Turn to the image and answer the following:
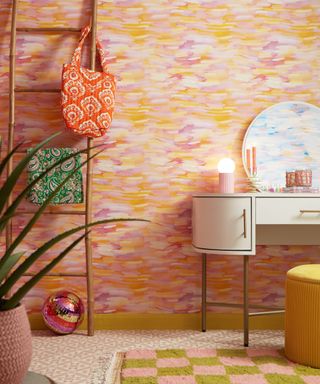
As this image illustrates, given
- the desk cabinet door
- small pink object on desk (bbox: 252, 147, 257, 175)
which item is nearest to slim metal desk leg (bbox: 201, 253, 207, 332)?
the desk cabinet door

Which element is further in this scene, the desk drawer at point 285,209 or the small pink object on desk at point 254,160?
the small pink object on desk at point 254,160

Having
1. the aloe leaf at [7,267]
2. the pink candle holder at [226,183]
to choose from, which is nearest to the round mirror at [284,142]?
the pink candle holder at [226,183]

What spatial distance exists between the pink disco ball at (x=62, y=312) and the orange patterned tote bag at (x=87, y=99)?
2.88 feet

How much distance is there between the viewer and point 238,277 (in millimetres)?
2854

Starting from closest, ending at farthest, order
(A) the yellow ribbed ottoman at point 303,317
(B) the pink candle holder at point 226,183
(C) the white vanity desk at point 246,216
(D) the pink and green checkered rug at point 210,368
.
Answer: (D) the pink and green checkered rug at point 210,368 → (A) the yellow ribbed ottoman at point 303,317 → (C) the white vanity desk at point 246,216 → (B) the pink candle holder at point 226,183

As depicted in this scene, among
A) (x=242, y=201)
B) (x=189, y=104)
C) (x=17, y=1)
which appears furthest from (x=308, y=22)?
(x=17, y=1)

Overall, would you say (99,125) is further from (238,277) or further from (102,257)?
(238,277)

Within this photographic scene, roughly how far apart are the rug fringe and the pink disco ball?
0.40m

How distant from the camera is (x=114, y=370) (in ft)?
6.78

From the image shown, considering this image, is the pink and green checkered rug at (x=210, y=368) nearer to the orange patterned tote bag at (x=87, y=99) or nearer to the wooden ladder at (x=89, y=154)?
the wooden ladder at (x=89, y=154)

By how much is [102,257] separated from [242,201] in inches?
35.1

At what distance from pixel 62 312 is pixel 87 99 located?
3.70 feet

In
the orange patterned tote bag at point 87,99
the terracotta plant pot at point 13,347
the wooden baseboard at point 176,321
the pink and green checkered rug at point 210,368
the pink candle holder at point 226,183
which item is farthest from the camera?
the wooden baseboard at point 176,321

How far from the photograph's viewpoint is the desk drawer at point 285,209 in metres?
2.45
